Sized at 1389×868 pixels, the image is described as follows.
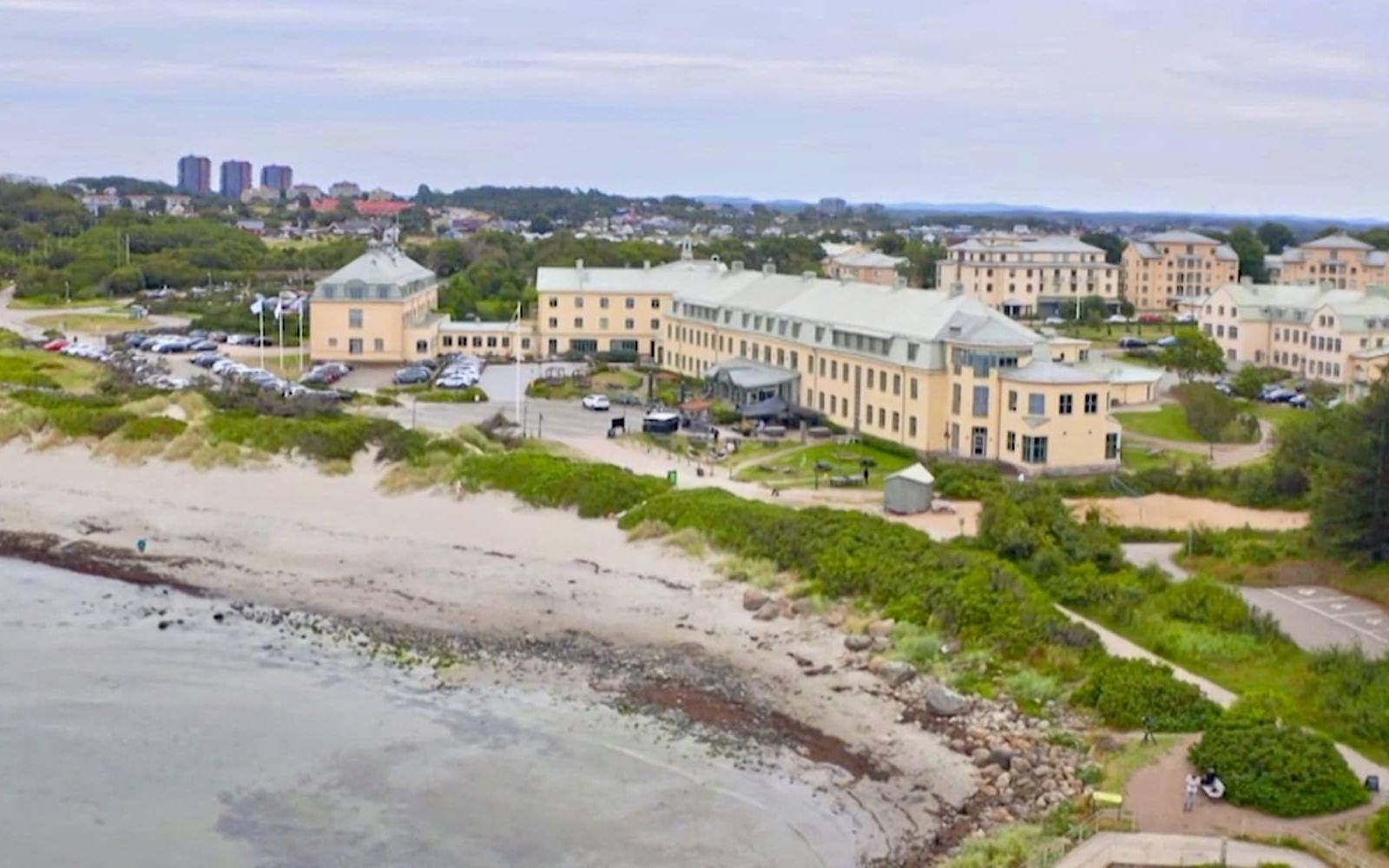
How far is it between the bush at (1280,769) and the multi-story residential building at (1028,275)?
222ft

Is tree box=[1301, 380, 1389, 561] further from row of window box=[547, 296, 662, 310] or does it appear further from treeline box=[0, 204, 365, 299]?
treeline box=[0, 204, 365, 299]

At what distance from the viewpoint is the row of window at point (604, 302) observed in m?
59.7

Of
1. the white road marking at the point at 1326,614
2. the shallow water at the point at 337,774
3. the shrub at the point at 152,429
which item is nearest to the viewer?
the shallow water at the point at 337,774

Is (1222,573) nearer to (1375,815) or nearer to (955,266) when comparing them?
(1375,815)

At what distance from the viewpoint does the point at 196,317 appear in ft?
230

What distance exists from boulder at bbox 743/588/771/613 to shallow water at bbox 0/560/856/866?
16.6 feet

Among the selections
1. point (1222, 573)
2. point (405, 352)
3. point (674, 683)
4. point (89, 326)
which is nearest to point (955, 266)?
point (405, 352)

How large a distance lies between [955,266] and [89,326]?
147 feet

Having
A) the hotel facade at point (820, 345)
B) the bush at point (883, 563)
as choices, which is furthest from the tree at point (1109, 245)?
the bush at point (883, 563)

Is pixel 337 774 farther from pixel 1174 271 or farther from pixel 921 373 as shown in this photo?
pixel 1174 271

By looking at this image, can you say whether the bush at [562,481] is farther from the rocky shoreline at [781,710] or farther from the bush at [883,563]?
the rocky shoreline at [781,710]

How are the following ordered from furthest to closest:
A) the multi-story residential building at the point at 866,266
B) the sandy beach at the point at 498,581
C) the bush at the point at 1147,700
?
the multi-story residential building at the point at 866,266
the sandy beach at the point at 498,581
the bush at the point at 1147,700

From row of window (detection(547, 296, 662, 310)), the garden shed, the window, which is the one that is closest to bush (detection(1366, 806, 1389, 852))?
the garden shed

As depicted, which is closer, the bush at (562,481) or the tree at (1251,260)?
the bush at (562,481)
